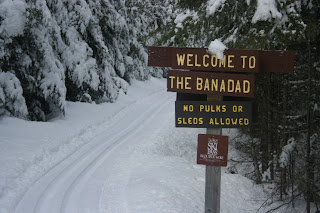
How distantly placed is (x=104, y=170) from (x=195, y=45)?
4565mm

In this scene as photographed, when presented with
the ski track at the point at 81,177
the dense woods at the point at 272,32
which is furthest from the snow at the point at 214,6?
the ski track at the point at 81,177

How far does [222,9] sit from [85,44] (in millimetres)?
12260

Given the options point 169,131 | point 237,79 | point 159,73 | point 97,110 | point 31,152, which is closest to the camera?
point 237,79

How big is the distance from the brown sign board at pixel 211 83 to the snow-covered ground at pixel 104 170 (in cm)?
325

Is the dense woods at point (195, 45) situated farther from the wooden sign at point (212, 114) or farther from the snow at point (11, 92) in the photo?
the wooden sign at point (212, 114)

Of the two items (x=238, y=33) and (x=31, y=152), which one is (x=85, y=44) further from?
(x=238, y=33)

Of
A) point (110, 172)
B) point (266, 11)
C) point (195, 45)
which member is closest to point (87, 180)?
point (110, 172)

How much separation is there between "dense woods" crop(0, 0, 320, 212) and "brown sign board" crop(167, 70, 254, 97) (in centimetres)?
42

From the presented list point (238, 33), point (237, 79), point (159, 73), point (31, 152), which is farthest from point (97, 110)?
point (159, 73)

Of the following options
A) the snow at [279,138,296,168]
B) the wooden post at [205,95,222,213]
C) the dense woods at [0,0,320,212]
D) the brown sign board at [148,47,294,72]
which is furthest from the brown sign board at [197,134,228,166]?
the snow at [279,138,296,168]

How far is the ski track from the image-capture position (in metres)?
6.96

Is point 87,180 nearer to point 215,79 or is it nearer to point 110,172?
point 110,172

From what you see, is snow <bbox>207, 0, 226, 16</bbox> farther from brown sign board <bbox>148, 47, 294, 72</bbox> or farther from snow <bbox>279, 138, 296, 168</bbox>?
snow <bbox>279, 138, 296, 168</bbox>

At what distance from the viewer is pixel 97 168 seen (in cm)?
948
